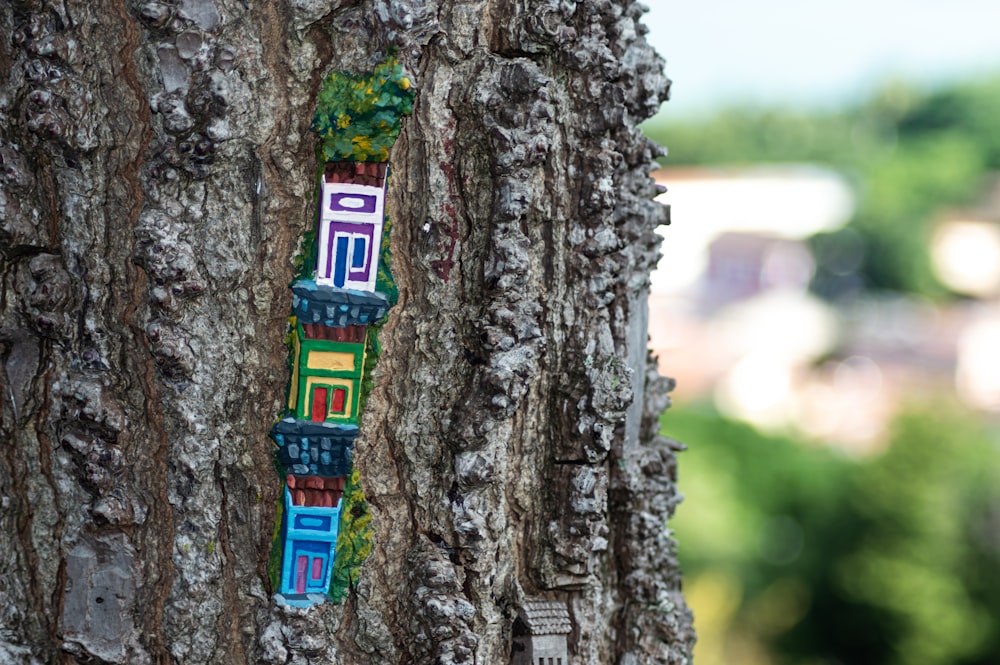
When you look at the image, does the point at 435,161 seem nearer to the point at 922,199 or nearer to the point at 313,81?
the point at 313,81

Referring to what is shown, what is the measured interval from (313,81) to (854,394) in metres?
15.8

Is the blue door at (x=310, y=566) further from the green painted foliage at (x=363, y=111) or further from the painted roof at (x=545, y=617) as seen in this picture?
the green painted foliage at (x=363, y=111)

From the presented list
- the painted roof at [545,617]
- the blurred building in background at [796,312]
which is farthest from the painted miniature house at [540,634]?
the blurred building in background at [796,312]

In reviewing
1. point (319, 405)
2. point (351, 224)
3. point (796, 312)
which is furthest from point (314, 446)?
point (796, 312)

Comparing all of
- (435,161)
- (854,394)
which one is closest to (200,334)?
(435,161)

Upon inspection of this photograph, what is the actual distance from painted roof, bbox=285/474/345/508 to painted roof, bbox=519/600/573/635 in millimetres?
226

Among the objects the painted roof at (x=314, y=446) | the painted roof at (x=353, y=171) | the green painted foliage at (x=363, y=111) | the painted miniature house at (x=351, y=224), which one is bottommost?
the painted roof at (x=314, y=446)

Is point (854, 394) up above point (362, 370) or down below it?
above

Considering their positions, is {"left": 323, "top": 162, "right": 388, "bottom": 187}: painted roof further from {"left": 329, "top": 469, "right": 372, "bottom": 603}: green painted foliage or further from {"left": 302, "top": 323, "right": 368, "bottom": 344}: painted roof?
{"left": 329, "top": 469, "right": 372, "bottom": 603}: green painted foliage

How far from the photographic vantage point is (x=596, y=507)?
1.19 m

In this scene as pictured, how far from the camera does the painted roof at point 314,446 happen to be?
108 cm

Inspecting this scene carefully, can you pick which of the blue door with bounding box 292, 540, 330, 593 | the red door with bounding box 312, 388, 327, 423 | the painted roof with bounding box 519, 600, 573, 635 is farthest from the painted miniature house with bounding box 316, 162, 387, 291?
the painted roof with bounding box 519, 600, 573, 635

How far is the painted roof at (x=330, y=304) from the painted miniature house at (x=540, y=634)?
1.13ft

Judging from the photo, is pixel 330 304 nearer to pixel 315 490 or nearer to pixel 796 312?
pixel 315 490
